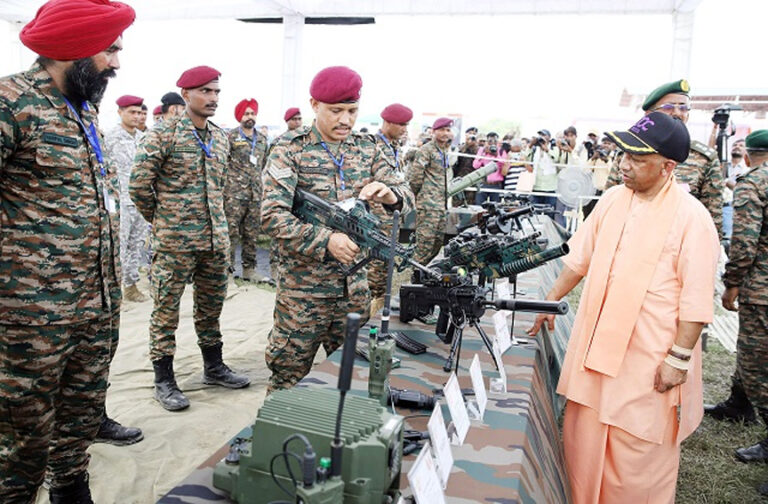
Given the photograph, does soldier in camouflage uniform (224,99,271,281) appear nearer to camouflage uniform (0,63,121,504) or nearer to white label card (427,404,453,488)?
camouflage uniform (0,63,121,504)

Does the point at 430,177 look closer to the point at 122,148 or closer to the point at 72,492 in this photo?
the point at 122,148

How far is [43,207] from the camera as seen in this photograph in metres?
2.00

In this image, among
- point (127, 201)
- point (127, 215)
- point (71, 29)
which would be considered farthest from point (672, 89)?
point (127, 201)

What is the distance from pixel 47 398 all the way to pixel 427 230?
4.88 m

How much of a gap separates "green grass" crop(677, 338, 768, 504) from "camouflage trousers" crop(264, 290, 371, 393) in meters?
2.28

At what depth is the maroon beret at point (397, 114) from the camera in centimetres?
590

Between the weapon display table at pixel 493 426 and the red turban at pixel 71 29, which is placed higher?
the red turban at pixel 71 29

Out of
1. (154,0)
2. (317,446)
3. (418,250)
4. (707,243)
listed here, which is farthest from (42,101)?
(154,0)

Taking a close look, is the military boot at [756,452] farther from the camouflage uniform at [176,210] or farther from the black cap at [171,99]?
the black cap at [171,99]

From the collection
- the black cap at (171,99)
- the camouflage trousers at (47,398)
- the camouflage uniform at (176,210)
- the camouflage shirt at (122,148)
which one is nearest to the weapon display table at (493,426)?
the camouflage trousers at (47,398)

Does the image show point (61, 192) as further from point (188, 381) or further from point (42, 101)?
point (188, 381)

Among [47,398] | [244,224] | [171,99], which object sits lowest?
[47,398]

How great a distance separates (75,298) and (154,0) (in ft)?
40.1

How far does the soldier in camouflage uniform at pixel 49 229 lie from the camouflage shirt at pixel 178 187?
1.31 m
